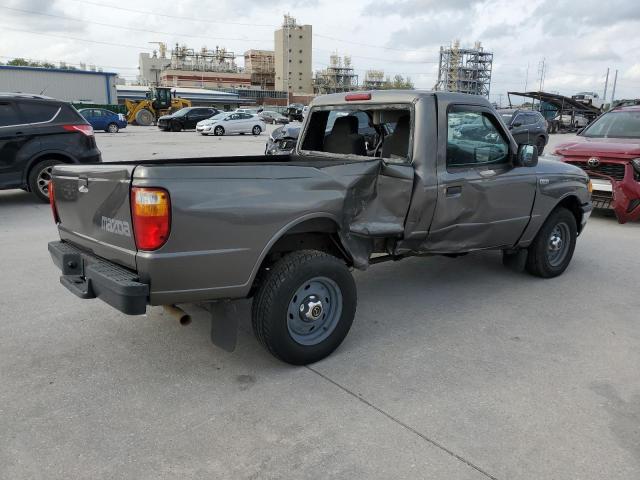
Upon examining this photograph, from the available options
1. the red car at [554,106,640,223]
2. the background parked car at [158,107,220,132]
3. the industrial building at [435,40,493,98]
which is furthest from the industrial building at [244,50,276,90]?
the red car at [554,106,640,223]

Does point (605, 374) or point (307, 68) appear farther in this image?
point (307, 68)

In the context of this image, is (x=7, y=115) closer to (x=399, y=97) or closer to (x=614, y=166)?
(x=399, y=97)

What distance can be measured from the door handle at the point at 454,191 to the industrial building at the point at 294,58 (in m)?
136

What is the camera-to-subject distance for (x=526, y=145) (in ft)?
15.8

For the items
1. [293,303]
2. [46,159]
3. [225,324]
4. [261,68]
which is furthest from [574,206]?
[261,68]

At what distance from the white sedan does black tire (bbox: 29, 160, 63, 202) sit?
2248 cm

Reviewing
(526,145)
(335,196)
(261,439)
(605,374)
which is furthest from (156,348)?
(526,145)

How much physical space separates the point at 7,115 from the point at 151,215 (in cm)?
732

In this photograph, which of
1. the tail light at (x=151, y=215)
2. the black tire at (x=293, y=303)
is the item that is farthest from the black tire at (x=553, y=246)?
the tail light at (x=151, y=215)

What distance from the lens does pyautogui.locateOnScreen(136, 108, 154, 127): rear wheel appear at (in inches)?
1679

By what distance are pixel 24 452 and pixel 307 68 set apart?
143338 mm

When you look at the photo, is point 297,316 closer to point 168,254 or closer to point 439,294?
point 168,254

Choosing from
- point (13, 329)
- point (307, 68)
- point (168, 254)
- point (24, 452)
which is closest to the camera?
point (24, 452)

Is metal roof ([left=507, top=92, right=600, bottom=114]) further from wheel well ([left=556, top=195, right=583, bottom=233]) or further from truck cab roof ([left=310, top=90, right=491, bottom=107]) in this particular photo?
truck cab roof ([left=310, top=90, right=491, bottom=107])
